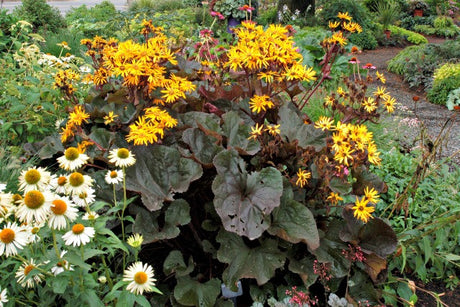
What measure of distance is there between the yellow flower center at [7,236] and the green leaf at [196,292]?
77 centimetres

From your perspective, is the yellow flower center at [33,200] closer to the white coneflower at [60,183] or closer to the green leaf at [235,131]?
the white coneflower at [60,183]

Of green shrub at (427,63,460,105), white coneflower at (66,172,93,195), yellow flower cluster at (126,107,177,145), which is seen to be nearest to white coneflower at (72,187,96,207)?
white coneflower at (66,172,93,195)

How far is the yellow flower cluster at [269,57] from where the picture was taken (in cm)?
196

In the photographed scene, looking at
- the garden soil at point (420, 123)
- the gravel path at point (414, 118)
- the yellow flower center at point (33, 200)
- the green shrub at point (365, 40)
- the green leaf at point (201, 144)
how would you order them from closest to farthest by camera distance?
the yellow flower center at point (33, 200) → the green leaf at point (201, 144) → the garden soil at point (420, 123) → the gravel path at point (414, 118) → the green shrub at point (365, 40)

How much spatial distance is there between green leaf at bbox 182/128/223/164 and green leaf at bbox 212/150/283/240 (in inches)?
5.2

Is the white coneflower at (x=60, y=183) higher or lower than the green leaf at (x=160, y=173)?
higher

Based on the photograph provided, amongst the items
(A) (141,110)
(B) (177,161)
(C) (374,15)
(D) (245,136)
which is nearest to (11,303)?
(B) (177,161)

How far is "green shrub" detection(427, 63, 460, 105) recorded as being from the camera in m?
5.52

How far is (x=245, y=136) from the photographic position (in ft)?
6.67

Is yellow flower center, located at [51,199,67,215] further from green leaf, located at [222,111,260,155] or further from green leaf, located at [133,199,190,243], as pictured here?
green leaf, located at [222,111,260,155]

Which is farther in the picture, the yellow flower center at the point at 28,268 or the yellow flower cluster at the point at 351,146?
the yellow flower cluster at the point at 351,146

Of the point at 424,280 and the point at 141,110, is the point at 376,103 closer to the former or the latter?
the point at 424,280

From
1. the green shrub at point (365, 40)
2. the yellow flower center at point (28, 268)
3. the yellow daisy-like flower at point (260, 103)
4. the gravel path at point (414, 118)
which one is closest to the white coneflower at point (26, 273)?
the yellow flower center at point (28, 268)

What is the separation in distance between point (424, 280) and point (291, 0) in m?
9.48
